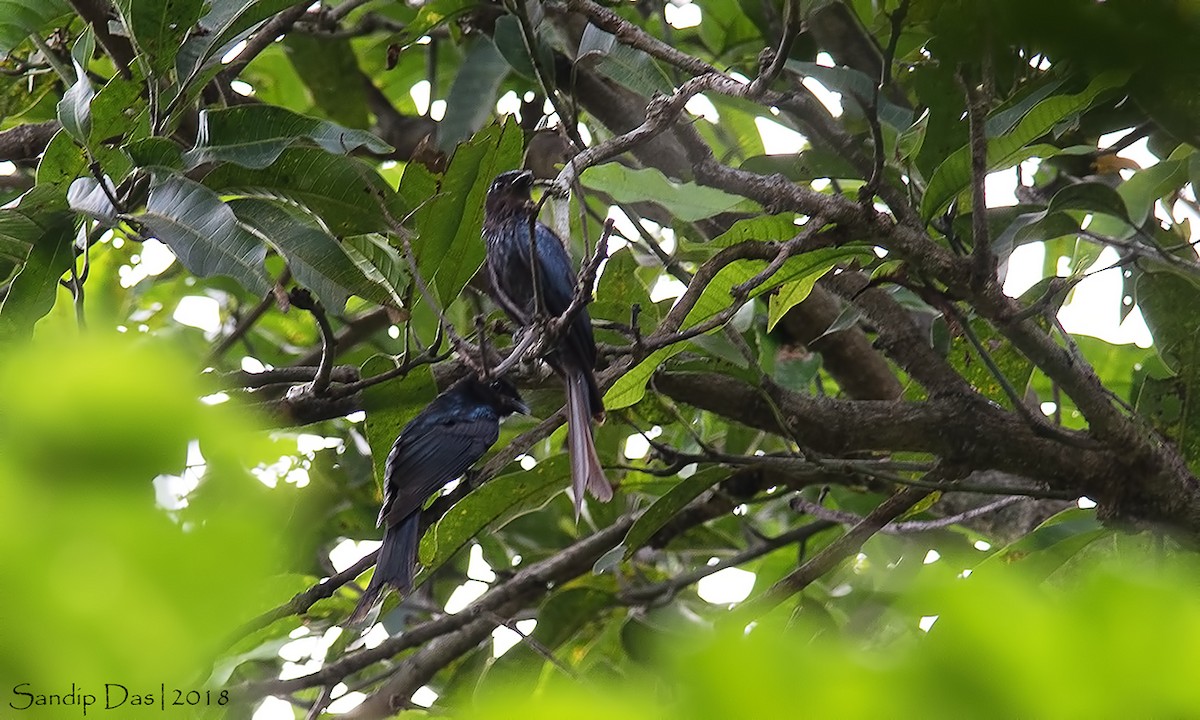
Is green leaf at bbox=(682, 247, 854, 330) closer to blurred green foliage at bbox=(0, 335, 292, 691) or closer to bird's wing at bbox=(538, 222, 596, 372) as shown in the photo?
bird's wing at bbox=(538, 222, 596, 372)

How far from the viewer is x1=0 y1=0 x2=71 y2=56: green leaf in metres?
2.47

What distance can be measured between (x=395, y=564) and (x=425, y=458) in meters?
0.32

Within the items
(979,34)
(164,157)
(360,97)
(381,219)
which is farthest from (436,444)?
(979,34)

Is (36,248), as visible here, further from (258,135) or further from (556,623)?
(556,623)

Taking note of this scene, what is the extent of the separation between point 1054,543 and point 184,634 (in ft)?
7.92

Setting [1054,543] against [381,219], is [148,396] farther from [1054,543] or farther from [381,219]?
[1054,543]

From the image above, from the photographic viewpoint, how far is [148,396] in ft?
1.10

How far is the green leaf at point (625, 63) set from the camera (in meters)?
2.52

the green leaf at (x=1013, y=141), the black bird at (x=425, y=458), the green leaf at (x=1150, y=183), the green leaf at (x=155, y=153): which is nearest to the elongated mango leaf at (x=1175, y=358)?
the green leaf at (x=1150, y=183)

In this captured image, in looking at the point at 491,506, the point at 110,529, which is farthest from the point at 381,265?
the point at 110,529

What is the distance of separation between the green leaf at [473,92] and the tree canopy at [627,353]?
1 centimetres

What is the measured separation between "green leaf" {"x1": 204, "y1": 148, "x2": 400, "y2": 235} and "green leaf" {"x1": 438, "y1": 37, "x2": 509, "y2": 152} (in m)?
0.79

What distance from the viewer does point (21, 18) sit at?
250 centimetres

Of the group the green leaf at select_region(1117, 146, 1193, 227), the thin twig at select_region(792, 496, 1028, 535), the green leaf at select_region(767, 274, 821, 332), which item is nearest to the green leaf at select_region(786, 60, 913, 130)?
the green leaf at select_region(767, 274, 821, 332)
